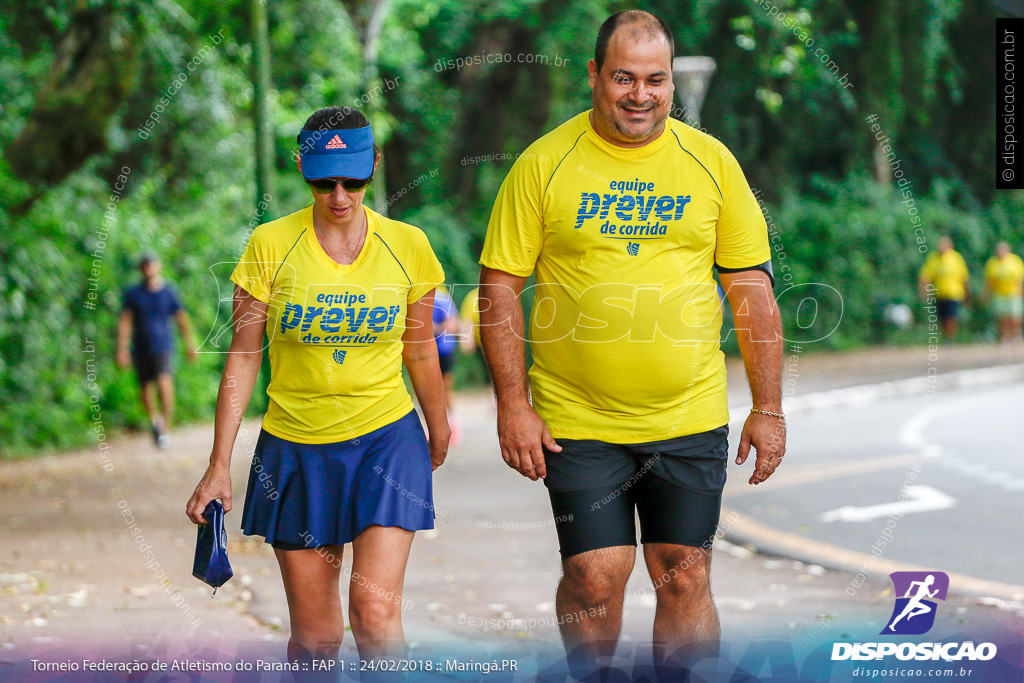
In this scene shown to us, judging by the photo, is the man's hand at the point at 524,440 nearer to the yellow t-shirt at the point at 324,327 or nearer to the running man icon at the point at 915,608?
the yellow t-shirt at the point at 324,327

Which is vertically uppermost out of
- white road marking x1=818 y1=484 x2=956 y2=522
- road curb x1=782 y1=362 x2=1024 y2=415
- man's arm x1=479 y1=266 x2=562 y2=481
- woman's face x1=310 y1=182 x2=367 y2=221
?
woman's face x1=310 y1=182 x2=367 y2=221

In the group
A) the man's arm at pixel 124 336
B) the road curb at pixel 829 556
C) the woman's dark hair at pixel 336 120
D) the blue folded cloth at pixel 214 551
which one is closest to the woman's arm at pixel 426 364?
the woman's dark hair at pixel 336 120

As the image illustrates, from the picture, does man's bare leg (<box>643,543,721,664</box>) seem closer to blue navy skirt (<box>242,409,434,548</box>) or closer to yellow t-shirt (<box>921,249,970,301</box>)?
blue navy skirt (<box>242,409,434,548</box>)

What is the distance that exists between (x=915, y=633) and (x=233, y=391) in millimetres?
2258

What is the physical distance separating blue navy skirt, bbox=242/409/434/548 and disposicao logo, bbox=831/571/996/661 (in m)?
1.37

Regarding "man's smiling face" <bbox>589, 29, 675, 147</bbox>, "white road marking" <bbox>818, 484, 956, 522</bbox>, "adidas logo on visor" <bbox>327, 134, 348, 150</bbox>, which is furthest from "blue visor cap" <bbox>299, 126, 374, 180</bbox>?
"white road marking" <bbox>818, 484, 956, 522</bbox>

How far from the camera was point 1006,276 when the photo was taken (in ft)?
66.7

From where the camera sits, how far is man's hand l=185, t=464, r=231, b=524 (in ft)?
11.6

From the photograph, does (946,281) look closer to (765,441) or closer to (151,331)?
(151,331)

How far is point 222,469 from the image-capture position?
141 inches

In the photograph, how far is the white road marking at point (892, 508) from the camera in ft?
25.8

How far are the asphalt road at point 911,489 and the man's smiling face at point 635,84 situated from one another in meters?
3.62

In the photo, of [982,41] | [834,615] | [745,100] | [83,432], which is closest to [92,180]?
[83,432]

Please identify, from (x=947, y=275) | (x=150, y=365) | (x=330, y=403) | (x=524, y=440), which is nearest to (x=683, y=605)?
(x=524, y=440)
